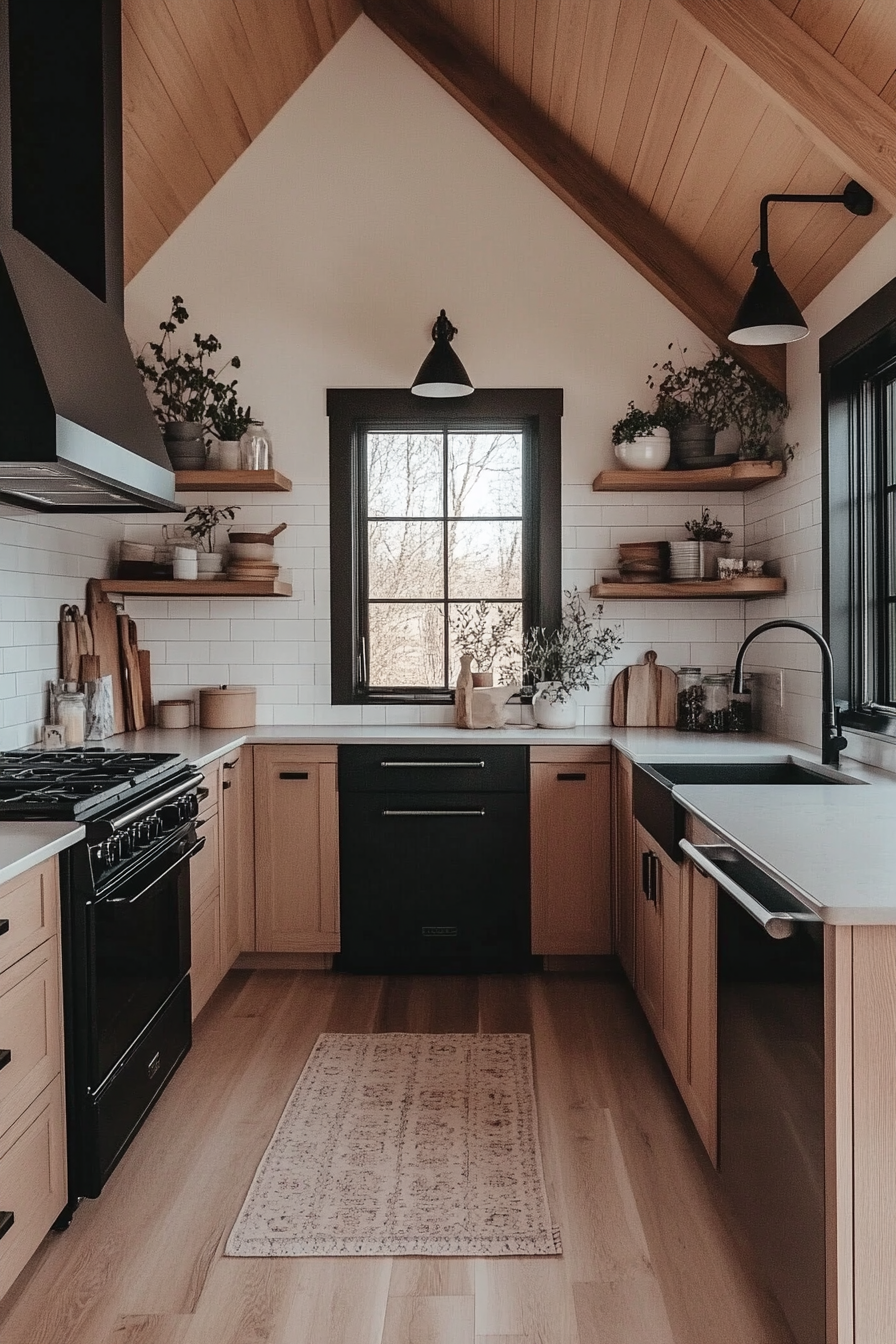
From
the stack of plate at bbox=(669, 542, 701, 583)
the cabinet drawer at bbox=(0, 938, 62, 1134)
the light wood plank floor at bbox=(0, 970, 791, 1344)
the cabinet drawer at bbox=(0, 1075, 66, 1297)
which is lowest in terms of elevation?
the light wood plank floor at bbox=(0, 970, 791, 1344)

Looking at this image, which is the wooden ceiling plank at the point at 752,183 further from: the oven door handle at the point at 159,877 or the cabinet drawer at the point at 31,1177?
the cabinet drawer at the point at 31,1177

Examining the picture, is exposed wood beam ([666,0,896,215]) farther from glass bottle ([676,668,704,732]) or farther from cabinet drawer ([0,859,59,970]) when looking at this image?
cabinet drawer ([0,859,59,970])

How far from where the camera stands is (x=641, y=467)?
402 cm

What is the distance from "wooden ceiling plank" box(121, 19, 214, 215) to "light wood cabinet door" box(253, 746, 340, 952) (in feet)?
7.26

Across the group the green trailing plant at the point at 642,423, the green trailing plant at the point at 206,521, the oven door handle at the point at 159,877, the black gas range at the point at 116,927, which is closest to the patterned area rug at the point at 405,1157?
the black gas range at the point at 116,927

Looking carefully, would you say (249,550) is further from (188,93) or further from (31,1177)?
(31,1177)

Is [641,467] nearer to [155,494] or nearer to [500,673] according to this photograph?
[500,673]

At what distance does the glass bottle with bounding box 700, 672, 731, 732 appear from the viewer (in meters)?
4.05

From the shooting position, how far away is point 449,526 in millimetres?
4355

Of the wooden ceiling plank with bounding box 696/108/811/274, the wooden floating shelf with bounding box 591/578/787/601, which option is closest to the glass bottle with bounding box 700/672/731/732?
the wooden floating shelf with bounding box 591/578/787/601

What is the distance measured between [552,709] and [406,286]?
6.08 feet

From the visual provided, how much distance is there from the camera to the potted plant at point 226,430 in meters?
4.07

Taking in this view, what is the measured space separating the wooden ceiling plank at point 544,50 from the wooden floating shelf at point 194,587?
2.12 meters

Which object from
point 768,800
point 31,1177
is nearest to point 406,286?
point 768,800
